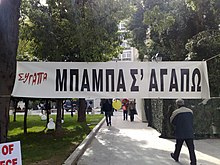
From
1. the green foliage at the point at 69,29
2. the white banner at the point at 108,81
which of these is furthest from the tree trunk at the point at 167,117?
the white banner at the point at 108,81

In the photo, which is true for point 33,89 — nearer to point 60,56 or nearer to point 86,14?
point 86,14

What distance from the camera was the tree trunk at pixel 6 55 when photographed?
5773 mm

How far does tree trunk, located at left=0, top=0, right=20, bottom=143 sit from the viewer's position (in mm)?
5773

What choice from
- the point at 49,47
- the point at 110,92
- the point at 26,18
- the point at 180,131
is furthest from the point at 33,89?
the point at 26,18

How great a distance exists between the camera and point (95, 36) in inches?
458

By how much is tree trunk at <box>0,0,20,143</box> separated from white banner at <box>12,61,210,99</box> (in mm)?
1625

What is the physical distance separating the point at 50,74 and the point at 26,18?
Answer: 777 centimetres

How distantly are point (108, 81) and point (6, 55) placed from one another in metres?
2.42

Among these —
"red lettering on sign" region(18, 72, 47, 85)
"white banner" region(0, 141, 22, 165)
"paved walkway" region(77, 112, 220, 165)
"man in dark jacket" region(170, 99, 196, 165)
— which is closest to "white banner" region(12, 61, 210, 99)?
"red lettering on sign" region(18, 72, 47, 85)


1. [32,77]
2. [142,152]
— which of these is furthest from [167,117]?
[32,77]

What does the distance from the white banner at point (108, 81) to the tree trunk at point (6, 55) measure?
1625 millimetres

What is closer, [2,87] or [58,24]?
[2,87]

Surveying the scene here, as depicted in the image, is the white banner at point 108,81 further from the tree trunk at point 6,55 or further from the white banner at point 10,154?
the white banner at point 10,154

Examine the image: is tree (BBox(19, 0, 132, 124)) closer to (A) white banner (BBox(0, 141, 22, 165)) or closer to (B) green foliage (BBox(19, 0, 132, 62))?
(B) green foliage (BBox(19, 0, 132, 62))
